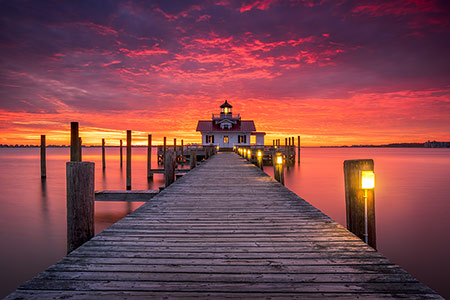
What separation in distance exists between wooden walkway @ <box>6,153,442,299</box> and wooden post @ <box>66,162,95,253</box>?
31 centimetres

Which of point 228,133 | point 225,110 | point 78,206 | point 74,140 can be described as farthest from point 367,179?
point 225,110

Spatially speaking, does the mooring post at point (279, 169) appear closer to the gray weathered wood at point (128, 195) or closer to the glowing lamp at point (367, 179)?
the gray weathered wood at point (128, 195)

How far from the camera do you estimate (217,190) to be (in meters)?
8.27

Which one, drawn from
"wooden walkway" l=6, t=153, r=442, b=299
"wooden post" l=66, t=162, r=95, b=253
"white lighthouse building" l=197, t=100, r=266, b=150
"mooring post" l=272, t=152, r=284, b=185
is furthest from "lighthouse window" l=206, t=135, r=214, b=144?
"wooden post" l=66, t=162, r=95, b=253

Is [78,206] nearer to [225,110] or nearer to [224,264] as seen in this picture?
[224,264]

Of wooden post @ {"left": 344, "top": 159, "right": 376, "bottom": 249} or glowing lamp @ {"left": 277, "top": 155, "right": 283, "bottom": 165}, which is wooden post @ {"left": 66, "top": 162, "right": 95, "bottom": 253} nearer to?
wooden post @ {"left": 344, "top": 159, "right": 376, "bottom": 249}

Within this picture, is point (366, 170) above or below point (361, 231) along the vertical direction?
above

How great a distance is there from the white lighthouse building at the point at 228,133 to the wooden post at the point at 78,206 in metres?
40.6

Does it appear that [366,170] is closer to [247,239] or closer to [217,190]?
[247,239]

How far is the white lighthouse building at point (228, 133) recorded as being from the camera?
4509 centimetres

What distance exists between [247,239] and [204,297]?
158 cm

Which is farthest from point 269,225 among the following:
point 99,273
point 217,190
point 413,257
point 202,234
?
point 413,257

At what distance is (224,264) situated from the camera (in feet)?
10.2

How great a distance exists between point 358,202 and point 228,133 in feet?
136
